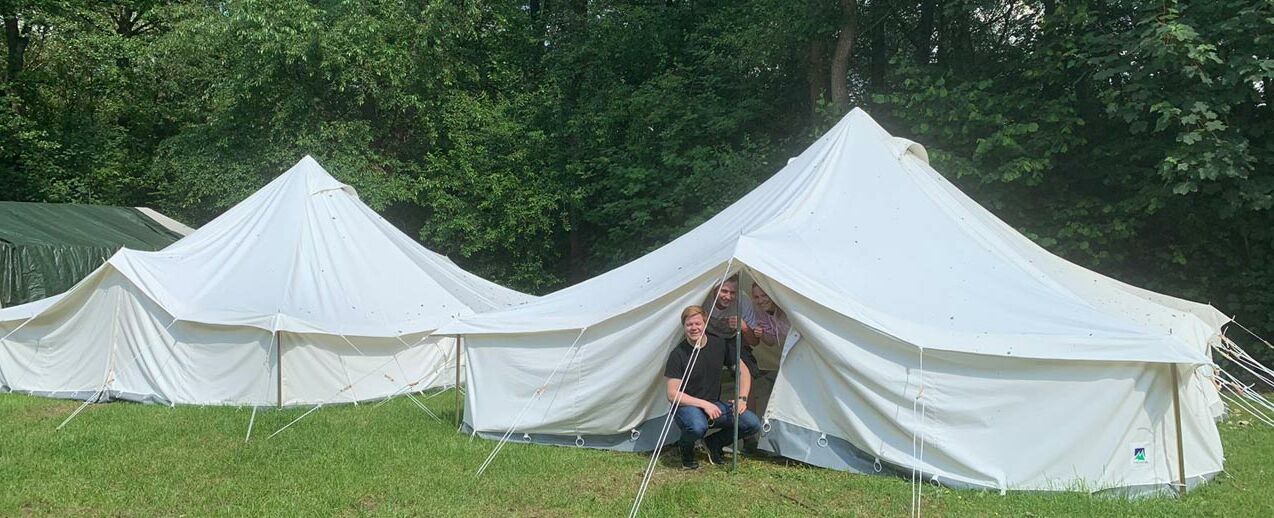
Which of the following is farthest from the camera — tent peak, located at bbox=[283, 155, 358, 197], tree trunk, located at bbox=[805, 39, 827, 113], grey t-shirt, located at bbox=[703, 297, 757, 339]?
tree trunk, located at bbox=[805, 39, 827, 113]

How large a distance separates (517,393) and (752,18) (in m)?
9.44

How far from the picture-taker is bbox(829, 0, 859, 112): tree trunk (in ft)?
40.2

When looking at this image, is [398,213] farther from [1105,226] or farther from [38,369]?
[1105,226]

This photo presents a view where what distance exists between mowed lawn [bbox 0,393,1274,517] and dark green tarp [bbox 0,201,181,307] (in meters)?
7.65

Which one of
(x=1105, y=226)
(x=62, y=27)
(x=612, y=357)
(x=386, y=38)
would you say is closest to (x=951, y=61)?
(x=1105, y=226)

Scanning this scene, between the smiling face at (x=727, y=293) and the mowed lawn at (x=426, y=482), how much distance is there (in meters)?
1.08

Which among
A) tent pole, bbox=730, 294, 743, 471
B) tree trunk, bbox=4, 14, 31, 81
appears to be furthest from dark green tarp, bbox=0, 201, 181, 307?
tent pole, bbox=730, 294, 743, 471

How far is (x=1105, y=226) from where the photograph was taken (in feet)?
34.5

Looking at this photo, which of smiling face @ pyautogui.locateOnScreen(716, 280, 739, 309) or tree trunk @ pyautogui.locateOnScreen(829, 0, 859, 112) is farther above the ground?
tree trunk @ pyautogui.locateOnScreen(829, 0, 859, 112)

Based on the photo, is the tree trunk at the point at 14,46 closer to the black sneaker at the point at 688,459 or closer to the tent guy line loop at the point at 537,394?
the tent guy line loop at the point at 537,394

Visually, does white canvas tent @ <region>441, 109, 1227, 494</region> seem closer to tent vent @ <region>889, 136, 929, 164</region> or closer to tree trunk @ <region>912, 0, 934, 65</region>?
tent vent @ <region>889, 136, 929, 164</region>

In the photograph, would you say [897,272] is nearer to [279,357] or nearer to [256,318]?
[279,357]

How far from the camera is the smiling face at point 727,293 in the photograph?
600cm

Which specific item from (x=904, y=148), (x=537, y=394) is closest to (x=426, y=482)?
(x=537, y=394)
